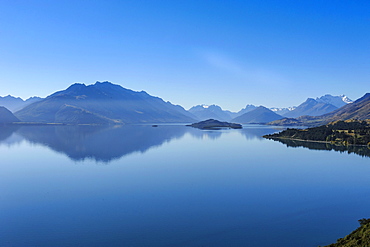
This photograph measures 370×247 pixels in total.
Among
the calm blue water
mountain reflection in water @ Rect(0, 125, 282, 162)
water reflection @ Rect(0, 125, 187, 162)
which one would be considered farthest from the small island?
water reflection @ Rect(0, 125, 187, 162)

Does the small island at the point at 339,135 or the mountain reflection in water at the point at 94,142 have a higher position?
the small island at the point at 339,135

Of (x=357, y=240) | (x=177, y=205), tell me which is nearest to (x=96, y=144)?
(x=177, y=205)

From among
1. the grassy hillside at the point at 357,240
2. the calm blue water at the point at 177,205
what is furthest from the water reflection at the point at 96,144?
the grassy hillside at the point at 357,240

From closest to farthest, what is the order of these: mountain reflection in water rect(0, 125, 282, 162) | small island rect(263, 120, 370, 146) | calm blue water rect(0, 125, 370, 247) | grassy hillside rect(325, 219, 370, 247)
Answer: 1. grassy hillside rect(325, 219, 370, 247)
2. calm blue water rect(0, 125, 370, 247)
3. mountain reflection in water rect(0, 125, 282, 162)
4. small island rect(263, 120, 370, 146)

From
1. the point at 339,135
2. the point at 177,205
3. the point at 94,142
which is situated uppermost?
the point at 339,135

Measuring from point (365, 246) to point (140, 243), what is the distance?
13999mm

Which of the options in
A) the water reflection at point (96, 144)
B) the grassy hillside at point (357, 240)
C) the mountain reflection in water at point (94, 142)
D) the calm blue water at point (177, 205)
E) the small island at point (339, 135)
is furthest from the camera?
the small island at point (339, 135)

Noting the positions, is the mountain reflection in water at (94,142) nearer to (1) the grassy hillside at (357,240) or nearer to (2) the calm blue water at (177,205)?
(2) the calm blue water at (177,205)

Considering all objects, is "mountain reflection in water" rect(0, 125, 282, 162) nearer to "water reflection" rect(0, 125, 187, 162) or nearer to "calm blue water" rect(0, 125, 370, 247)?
"water reflection" rect(0, 125, 187, 162)

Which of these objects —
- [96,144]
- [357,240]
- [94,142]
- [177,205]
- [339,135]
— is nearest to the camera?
[357,240]

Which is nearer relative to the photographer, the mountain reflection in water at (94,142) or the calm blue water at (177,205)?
the calm blue water at (177,205)

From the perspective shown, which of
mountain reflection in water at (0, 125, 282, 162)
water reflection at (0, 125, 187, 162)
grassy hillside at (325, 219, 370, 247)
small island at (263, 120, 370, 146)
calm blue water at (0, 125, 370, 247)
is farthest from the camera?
small island at (263, 120, 370, 146)

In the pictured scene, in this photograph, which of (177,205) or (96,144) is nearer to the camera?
(177,205)

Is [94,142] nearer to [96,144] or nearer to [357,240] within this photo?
[96,144]
